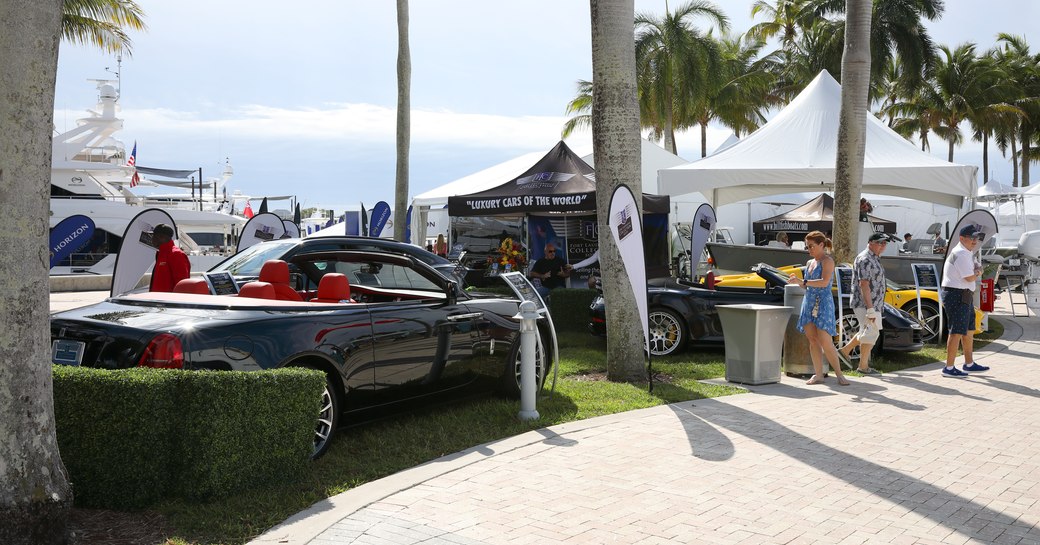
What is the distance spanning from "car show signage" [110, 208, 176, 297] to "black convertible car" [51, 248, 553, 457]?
16.8 feet

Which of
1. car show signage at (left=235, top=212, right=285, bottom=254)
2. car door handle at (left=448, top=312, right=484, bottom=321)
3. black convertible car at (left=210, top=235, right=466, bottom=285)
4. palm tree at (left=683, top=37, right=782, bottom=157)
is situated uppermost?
palm tree at (left=683, top=37, right=782, bottom=157)

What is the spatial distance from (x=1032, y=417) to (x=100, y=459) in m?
7.47

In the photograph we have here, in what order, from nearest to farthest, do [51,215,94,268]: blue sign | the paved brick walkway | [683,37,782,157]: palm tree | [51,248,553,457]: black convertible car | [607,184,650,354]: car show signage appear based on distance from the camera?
the paved brick walkway → [51,248,553,457]: black convertible car → [607,184,650,354]: car show signage → [51,215,94,268]: blue sign → [683,37,782,157]: palm tree

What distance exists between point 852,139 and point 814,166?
2.42 m

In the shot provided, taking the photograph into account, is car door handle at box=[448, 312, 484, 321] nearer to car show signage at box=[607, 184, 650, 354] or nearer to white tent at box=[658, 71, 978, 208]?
car show signage at box=[607, 184, 650, 354]

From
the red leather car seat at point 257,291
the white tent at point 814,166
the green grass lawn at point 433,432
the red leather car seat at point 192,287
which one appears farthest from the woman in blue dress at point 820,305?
the white tent at point 814,166

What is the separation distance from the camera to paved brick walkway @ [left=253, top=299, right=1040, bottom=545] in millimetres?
4578

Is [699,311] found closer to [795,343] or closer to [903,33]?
[795,343]

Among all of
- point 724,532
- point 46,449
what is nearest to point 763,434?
point 724,532

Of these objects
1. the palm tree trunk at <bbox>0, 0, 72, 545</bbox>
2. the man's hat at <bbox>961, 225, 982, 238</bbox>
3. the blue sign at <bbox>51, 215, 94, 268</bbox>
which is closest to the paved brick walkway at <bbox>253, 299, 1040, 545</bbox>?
the palm tree trunk at <bbox>0, 0, 72, 545</bbox>

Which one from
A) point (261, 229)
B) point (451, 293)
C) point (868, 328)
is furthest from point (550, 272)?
point (451, 293)

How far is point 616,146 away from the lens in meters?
9.31

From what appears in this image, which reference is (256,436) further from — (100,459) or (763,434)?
(763,434)

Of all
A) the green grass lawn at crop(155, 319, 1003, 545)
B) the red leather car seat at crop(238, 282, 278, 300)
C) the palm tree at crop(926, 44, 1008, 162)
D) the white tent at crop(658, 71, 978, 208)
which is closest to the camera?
the green grass lawn at crop(155, 319, 1003, 545)
